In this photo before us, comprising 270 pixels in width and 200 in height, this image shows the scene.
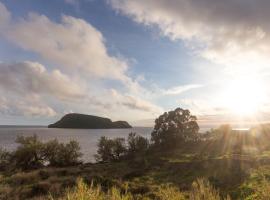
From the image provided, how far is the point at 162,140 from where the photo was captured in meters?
84.6

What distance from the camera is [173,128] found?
84.3 metres

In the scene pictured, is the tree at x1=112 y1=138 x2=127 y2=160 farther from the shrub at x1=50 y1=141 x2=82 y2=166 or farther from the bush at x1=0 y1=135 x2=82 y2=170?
the shrub at x1=50 y1=141 x2=82 y2=166

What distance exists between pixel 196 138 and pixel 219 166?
48390mm

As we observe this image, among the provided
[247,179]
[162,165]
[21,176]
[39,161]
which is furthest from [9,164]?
[247,179]

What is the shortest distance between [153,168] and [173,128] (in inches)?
1447

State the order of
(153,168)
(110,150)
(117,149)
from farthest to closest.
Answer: (117,149)
(110,150)
(153,168)

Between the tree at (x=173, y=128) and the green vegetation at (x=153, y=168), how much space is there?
1.06 feet

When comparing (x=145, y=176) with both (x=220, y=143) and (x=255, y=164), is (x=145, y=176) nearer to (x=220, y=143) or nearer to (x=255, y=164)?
(x=255, y=164)

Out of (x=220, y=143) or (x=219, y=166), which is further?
(x=220, y=143)

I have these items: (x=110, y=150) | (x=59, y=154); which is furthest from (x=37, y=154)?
(x=110, y=150)

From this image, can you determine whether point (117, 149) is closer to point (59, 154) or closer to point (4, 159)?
point (59, 154)

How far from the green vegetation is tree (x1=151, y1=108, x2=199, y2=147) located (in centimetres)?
32

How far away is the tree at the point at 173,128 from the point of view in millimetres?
83875

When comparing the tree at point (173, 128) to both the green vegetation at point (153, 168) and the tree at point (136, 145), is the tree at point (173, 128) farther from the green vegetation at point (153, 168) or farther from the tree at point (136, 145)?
the tree at point (136, 145)
